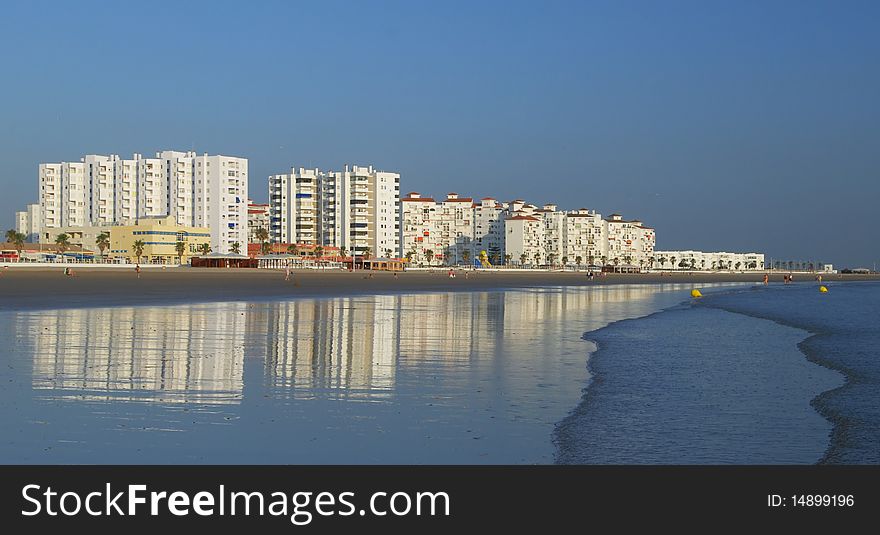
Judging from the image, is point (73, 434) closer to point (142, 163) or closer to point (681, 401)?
point (681, 401)

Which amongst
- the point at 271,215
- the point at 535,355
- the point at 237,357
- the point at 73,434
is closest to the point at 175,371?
the point at 237,357

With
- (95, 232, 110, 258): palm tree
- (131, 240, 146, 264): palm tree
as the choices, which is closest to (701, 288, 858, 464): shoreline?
(131, 240, 146, 264): palm tree

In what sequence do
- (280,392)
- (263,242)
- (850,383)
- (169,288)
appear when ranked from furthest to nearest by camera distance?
(263,242) < (169,288) < (850,383) < (280,392)

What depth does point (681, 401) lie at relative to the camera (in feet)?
35.3

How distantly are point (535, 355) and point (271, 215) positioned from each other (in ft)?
581

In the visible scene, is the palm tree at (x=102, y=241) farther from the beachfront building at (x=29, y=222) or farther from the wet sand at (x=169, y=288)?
the wet sand at (x=169, y=288)

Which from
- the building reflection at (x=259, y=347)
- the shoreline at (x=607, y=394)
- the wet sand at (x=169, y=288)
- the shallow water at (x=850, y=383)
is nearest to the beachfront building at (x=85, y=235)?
the wet sand at (x=169, y=288)

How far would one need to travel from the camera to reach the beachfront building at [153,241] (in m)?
142

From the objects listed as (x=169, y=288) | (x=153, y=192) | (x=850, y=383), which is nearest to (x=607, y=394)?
(x=850, y=383)

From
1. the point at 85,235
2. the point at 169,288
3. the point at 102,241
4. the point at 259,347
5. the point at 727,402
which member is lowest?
the point at 727,402

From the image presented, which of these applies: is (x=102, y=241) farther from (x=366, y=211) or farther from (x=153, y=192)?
(x=366, y=211)

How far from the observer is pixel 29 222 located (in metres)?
191

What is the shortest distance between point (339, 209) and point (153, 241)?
46669mm

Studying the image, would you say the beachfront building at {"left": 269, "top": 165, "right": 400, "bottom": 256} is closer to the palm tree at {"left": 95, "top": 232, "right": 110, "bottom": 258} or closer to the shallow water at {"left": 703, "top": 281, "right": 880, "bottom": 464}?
the palm tree at {"left": 95, "top": 232, "right": 110, "bottom": 258}
